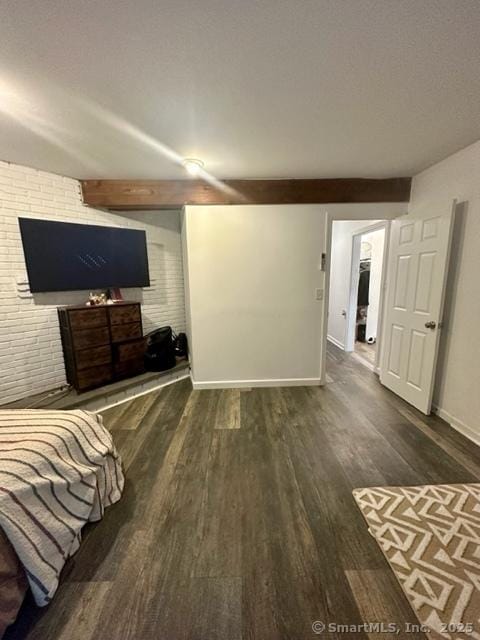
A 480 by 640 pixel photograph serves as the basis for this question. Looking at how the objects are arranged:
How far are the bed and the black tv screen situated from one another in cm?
170


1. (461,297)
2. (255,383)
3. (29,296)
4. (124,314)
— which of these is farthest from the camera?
(255,383)

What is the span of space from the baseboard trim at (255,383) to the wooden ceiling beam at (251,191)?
2.12 m

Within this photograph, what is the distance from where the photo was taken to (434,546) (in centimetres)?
131

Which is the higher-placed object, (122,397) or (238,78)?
(238,78)

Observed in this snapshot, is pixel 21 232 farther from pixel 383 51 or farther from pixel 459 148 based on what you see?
pixel 459 148

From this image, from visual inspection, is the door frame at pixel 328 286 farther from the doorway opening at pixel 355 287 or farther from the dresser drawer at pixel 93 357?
the dresser drawer at pixel 93 357

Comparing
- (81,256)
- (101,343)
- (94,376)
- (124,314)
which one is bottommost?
(94,376)

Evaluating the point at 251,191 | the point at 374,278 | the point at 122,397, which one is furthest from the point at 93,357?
the point at 374,278

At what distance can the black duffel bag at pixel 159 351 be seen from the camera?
3.24m

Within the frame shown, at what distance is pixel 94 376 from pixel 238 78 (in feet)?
9.37

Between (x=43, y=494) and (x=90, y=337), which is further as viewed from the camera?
(x=90, y=337)

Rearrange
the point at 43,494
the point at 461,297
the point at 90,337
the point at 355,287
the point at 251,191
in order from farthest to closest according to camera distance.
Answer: the point at 355,287, the point at 251,191, the point at 90,337, the point at 461,297, the point at 43,494

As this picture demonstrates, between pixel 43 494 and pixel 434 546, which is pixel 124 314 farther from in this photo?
pixel 434 546

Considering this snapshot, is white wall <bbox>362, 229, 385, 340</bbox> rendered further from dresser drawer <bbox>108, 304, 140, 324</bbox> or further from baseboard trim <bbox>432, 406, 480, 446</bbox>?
dresser drawer <bbox>108, 304, 140, 324</bbox>
